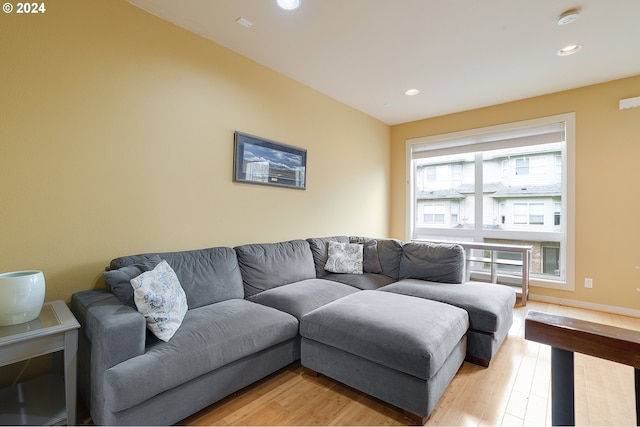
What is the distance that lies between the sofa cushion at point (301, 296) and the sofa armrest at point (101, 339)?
962 millimetres

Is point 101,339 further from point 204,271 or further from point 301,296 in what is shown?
point 301,296

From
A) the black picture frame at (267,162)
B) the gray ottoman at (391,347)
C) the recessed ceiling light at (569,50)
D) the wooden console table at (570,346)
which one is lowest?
the gray ottoman at (391,347)

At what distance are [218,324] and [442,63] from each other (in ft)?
10.1

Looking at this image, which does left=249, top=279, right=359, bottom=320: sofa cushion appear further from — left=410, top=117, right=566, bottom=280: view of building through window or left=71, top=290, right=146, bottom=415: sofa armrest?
left=410, top=117, right=566, bottom=280: view of building through window

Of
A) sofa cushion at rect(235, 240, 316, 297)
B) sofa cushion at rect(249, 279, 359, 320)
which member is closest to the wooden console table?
sofa cushion at rect(249, 279, 359, 320)

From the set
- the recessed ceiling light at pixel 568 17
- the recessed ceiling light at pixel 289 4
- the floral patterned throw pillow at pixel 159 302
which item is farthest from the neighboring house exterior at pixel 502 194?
the floral patterned throw pillow at pixel 159 302

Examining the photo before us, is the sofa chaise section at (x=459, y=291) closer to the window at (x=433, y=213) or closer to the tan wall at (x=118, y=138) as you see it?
the tan wall at (x=118, y=138)

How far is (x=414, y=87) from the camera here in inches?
138

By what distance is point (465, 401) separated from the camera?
1.77 m

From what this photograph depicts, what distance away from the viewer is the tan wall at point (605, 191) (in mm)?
3211

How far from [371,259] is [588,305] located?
8.65 ft

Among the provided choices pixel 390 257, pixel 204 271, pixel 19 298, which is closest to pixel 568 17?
pixel 390 257

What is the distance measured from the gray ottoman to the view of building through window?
2.56 m

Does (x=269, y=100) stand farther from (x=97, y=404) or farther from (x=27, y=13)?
(x=97, y=404)
